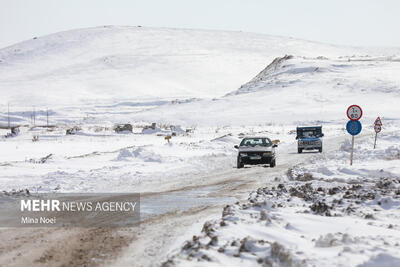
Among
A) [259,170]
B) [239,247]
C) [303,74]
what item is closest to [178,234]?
[239,247]

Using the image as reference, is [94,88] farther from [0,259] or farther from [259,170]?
[0,259]

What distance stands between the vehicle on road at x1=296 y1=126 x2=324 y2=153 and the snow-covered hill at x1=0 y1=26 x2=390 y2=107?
83.0 m

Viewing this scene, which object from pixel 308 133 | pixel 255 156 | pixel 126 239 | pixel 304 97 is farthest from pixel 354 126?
pixel 304 97

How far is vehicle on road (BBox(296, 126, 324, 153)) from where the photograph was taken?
32.4 meters

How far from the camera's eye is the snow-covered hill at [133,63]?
123 m

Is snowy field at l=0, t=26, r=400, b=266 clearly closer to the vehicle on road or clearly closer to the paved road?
the paved road

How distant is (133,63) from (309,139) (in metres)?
120

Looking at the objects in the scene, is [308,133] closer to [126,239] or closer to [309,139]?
[309,139]

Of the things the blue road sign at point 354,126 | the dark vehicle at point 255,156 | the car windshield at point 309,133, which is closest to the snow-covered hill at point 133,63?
the car windshield at point 309,133

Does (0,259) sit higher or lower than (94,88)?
lower

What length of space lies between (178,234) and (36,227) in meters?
2.58

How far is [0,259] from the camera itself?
775 centimetres
